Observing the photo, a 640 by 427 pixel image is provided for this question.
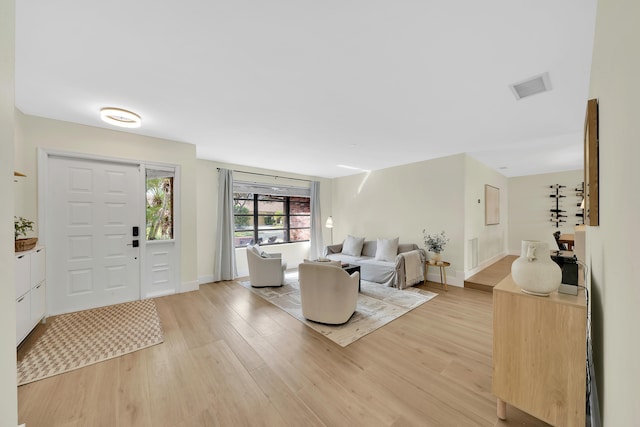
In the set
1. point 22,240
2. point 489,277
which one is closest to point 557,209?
point 489,277

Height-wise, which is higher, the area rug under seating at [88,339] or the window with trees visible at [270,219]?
the window with trees visible at [270,219]

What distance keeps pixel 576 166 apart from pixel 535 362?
684 centimetres

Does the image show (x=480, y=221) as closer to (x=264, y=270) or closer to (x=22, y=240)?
(x=264, y=270)

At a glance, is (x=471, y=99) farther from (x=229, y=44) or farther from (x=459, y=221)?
(x=459, y=221)

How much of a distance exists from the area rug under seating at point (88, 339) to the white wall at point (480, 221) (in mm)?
5155

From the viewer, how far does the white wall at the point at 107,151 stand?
2.82 m

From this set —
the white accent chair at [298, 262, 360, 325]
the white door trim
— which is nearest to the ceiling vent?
the white accent chair at [298, 262, 360, 325]

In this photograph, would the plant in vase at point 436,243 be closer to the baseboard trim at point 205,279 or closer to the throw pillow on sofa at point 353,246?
the throw pillow on sofa at point 353,246

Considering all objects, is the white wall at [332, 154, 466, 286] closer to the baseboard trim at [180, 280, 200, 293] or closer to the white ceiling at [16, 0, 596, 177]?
the white ceiling at [16, 0, 596, 177]

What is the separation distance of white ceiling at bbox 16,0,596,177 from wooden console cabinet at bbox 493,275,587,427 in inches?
67.3

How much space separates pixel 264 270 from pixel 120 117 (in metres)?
3.03

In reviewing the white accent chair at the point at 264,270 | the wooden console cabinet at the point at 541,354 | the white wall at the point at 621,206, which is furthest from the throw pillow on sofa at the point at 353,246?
the white wall at the point at 621,206

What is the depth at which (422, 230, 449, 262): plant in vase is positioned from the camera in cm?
445

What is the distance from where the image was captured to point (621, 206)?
82 centimetres
